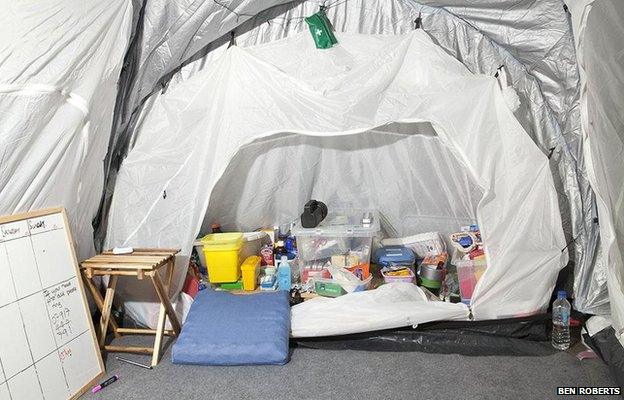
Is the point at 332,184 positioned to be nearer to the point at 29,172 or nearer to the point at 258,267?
the point at 258,267

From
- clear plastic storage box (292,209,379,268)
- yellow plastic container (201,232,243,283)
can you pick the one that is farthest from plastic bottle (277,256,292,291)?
yellow plastic container (201,232,243,283)

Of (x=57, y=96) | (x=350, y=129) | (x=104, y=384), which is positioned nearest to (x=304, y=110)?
(x=350, y=129)

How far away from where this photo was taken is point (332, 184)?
2605 mm

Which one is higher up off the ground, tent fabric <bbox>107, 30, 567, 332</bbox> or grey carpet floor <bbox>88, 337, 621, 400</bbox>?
tent fabric <bbox>107, 30, 567, 332</bbox>

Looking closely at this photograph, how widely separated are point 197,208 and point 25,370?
2.90ft

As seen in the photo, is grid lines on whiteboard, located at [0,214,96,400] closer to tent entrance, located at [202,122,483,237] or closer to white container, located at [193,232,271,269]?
white container, located at [193,232,271,269]

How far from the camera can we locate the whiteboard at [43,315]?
1.44 metres

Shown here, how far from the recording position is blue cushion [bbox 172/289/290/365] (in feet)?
5.78

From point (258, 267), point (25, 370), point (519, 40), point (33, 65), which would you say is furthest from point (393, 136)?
point (25, 370)

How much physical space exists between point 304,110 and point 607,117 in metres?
1.15

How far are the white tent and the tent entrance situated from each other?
28cm

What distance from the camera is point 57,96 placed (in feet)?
5.23

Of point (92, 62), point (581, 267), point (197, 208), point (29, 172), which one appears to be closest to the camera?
point (29, 172)

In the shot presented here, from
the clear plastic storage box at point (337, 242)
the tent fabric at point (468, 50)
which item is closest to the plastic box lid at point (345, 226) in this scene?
the clear plastic storage box at point (337, 242)
